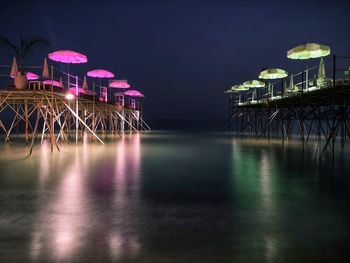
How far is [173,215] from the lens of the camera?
18.0 ft

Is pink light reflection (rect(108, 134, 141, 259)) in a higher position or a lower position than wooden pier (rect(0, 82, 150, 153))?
lower

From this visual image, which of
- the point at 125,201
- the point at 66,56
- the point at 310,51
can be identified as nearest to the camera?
the point at 125,201

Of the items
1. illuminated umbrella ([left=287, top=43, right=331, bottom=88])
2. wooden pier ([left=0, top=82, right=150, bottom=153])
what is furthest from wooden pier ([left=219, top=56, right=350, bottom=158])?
wooden pier ([left=0, top=82, right=150, bottom=153])

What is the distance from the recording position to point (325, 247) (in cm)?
410

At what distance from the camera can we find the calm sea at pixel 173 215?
155 inches

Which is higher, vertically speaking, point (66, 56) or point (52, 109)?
point (66, 56)

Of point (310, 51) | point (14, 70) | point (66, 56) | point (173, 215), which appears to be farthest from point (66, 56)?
point (173, 215)

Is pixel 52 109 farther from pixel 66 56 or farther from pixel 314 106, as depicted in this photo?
pixel 314 106

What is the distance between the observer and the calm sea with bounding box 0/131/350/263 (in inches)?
155

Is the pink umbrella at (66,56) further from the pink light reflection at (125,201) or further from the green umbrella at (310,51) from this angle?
the green umbrella at (310,51)

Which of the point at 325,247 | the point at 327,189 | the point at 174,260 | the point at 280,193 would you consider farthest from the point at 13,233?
the point at 327,189

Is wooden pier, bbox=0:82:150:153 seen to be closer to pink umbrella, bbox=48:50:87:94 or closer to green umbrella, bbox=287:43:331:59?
pink umbrella, bbox=48:50:87:94

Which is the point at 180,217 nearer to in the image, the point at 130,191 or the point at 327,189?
the point at 130,191

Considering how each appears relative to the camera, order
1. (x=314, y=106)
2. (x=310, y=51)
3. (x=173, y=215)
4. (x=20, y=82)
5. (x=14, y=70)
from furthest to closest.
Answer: (x=314, y=106)
(x=310, y=51)
(x=14, y=70)
(x=20, y=82)
(x=173, y=215)
